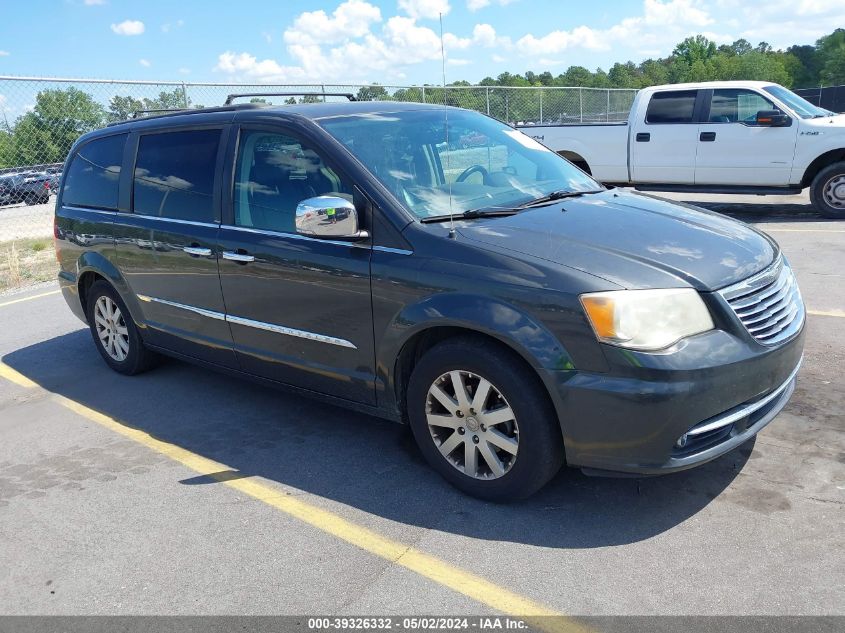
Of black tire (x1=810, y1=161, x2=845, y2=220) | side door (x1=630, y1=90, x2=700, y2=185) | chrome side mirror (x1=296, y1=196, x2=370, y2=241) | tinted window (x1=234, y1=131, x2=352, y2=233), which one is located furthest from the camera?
Result: side door (x1=630, y1=90, x2=700, y2=185)

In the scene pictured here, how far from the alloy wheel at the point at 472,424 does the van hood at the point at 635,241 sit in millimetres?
663

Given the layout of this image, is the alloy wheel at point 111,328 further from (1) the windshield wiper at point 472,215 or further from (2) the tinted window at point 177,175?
(1) the windshield wiper at point 472,215

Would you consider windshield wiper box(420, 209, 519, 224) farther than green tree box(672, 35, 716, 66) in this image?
No

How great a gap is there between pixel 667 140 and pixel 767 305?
8.60m

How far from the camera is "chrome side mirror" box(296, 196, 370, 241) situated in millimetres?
3629

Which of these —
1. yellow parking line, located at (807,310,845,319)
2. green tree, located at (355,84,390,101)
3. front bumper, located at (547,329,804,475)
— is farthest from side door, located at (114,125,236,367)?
yellow parking line, located at (807,310,845,319)

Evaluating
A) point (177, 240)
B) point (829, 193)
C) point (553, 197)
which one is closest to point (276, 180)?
point (177, 240)

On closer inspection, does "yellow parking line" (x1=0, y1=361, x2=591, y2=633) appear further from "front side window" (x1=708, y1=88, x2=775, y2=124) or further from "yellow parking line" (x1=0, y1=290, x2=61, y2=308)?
"front side window" (x1=708, y1=88, x2=775, y2=124)

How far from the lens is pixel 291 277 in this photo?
4047 mm

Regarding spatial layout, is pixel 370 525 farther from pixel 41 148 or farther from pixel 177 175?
pixel 41 148

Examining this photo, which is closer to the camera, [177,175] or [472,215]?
[472,215]

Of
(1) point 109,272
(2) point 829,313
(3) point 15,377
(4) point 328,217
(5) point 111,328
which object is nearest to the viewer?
(4) point 328,217

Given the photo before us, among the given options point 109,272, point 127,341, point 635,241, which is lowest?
point 127,341

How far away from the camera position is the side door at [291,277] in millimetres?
3820
